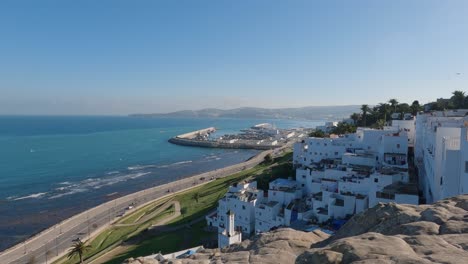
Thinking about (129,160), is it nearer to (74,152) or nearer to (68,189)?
(74,152)

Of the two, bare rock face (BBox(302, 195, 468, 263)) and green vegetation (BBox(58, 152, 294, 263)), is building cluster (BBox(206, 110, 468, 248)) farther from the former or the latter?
bare rock face (BBox(302, 195, 468, 263))

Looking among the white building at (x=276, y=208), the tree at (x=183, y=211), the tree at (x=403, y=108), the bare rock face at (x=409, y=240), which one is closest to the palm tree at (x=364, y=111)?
the tree at (x=403, y=108)

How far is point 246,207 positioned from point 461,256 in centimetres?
2857

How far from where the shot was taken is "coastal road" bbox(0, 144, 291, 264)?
126 feet

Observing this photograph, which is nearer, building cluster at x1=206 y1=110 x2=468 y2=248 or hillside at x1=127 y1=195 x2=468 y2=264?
hillside at x1=127 y1=195 x2=468 y2=264

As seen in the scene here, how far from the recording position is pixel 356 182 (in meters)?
31.0

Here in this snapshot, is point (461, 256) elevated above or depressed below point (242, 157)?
above

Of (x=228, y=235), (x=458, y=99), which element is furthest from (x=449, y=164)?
(x=458, y=99)

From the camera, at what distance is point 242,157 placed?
112m

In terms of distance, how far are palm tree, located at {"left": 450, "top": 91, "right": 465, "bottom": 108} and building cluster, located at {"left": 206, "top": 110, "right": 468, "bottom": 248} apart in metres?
22.9

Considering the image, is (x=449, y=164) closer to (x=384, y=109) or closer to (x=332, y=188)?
(x=332, y=188)

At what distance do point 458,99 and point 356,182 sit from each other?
47515 millimetres

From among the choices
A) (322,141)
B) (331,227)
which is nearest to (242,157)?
(322,141)

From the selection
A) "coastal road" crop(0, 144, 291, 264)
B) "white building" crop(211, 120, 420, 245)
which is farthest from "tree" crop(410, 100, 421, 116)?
"coastal road" crop(0, 144, 291, 264)
